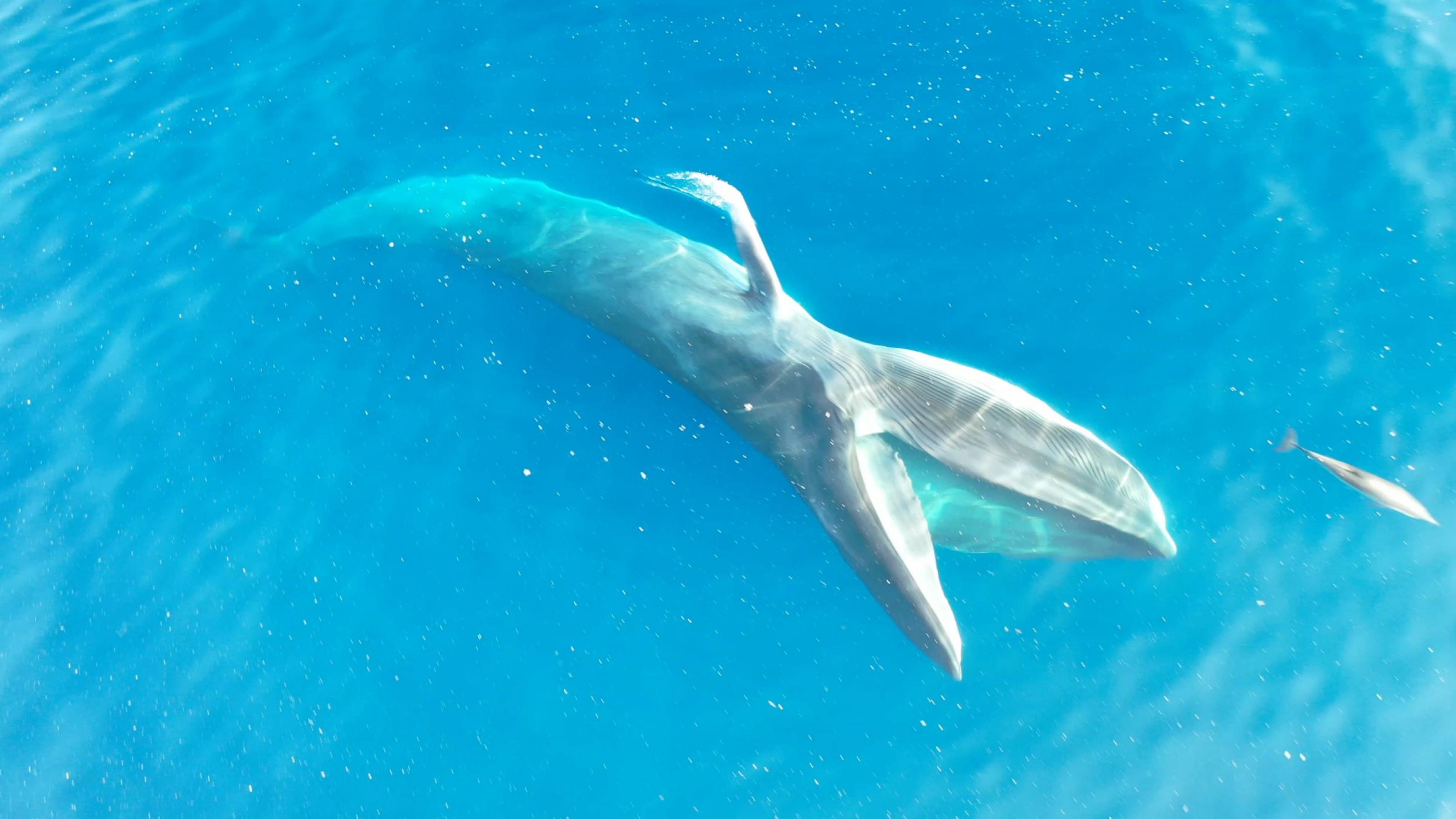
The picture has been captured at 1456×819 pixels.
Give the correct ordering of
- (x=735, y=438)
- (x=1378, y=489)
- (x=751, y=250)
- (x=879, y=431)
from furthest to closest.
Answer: (x=735, y=438)
(x=751, y=250)
(x=879, y=431)
(x=1378, y=489)

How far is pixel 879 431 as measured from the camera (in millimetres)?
6441

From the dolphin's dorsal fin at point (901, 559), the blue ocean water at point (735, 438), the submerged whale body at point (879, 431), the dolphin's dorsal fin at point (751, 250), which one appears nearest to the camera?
the dolphin's dorsal fin at point (901, 559)

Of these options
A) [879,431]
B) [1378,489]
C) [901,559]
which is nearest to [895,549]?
[901,559]

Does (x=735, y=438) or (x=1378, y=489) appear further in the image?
(x=735, y=438)

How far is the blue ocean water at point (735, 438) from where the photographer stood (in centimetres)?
621

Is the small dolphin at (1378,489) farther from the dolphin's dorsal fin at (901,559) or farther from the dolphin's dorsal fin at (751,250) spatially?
the dolphin's dorsal fin at (751,250)

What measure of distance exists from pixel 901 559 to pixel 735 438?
1.98 meters

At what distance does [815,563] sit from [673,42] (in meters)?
6.07

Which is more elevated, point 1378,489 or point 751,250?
point 751,250

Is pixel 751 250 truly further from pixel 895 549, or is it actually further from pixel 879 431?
pixel 895 549

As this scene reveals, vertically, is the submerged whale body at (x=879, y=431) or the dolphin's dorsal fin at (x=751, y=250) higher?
the dolphin's dorsal fin at (x=751, y=250)

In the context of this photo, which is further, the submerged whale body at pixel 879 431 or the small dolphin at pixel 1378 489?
the submerged whale body at pixel 879 431

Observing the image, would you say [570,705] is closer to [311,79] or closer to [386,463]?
[386,463]

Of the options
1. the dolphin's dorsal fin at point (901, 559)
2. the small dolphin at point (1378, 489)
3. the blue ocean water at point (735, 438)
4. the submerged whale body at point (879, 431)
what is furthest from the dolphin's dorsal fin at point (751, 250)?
the small dolphin at point (1378, 489)
